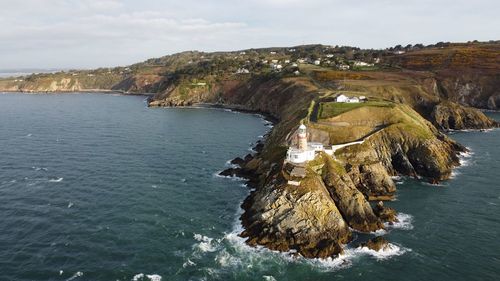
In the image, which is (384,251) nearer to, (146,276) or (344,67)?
(146,276)

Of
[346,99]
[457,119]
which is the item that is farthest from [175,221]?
[457,119]

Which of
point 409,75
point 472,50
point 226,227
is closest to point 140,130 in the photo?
point 226,227

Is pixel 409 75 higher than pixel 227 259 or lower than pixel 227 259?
higher

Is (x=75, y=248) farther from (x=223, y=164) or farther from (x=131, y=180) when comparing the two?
(x=223, y=164)

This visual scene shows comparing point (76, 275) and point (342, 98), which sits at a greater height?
point (342, 98)

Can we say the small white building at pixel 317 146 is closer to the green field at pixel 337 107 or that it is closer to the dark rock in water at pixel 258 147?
the green field at pixel 337 107

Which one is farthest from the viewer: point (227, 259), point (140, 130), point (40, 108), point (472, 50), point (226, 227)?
point (472, 50)
